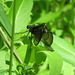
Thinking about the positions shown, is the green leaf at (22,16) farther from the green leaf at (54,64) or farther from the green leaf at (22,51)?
the green leaf at (54,64)

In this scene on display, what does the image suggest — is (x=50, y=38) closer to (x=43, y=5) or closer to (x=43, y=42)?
(x=43, y=42)

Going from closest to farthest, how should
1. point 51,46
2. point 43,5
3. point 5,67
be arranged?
1. point 5,67
2. point 51,46
3. point 43,5

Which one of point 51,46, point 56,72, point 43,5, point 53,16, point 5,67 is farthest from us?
point 43,5

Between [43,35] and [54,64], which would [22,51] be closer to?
[43,35]

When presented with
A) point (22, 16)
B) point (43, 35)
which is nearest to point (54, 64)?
point (43, 35)

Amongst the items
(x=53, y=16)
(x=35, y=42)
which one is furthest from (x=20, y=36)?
(x=53, y=16)

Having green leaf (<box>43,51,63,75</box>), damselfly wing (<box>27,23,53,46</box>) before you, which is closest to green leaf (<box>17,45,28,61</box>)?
damselfly wing (<box>27,23,53,46</box>)

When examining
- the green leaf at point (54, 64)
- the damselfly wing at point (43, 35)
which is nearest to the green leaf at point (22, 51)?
the damselfly wing at point (43, 35)
